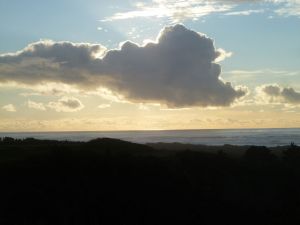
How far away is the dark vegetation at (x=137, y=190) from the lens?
25312 mm

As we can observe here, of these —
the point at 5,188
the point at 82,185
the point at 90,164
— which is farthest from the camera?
the point at 90,164

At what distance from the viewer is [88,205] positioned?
26.1 m

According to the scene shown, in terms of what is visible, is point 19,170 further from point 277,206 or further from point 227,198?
point 277,206

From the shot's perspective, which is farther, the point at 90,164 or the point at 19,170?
the point at 90,164

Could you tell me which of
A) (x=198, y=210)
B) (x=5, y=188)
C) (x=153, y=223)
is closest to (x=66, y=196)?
(x=5, y=188)

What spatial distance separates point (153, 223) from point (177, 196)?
4.05 m

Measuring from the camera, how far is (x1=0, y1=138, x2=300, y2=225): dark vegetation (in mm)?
25312

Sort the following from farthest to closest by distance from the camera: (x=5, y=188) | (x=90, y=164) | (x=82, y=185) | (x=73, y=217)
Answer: (x=90, y=164), (x=82, y=185), (x=5, y=188), (x=73, y=217)

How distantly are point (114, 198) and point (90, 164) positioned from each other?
4886 mm

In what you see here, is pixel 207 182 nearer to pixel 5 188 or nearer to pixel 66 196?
pixel 66 196

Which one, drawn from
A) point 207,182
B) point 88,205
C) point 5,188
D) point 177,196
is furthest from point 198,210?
point 5,188

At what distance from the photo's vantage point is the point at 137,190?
2866cm

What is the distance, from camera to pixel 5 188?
26391 millimetres

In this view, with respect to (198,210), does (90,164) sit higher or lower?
higher
